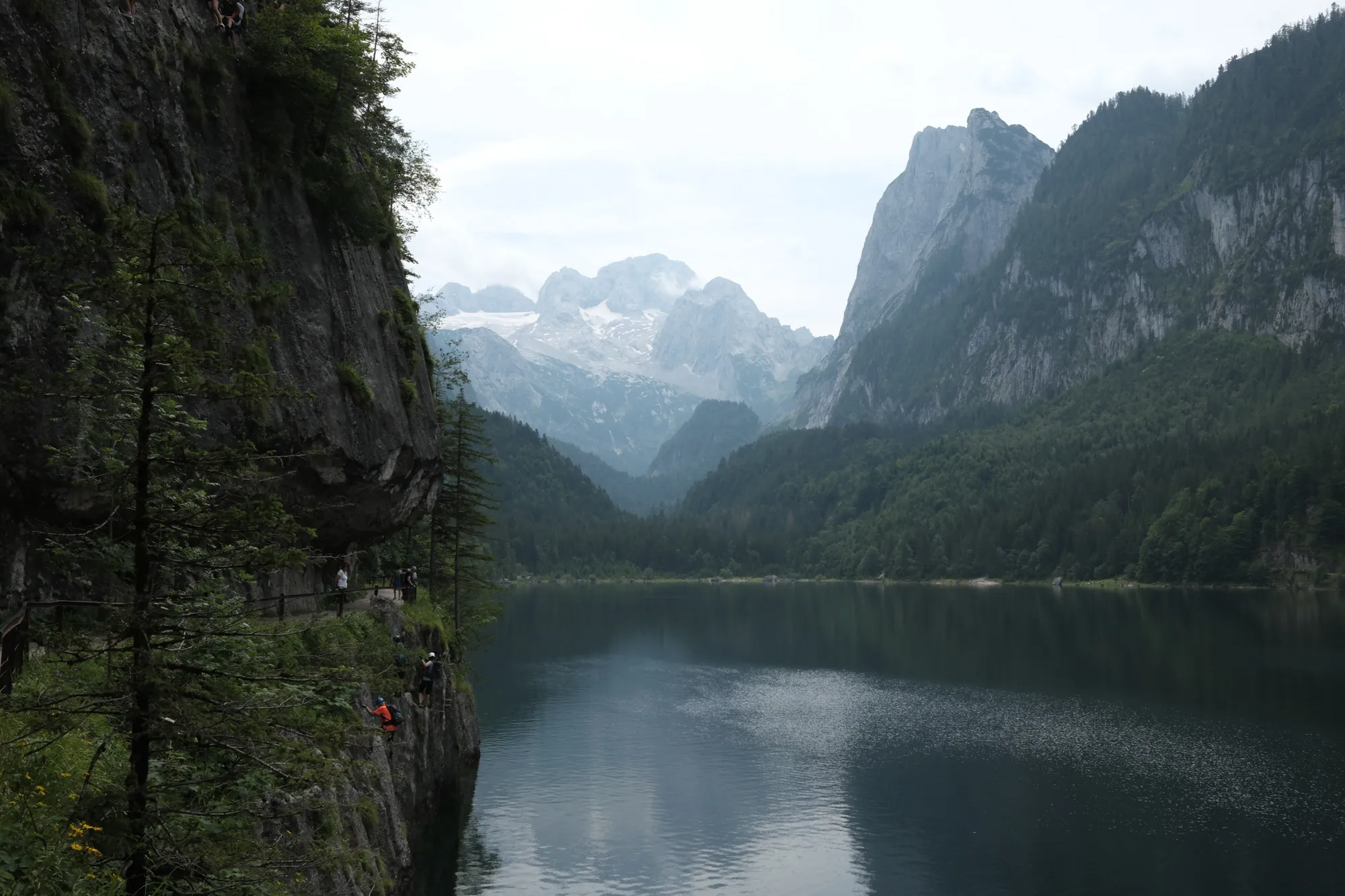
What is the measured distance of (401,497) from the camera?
5041 cm

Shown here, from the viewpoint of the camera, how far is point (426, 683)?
163 feet

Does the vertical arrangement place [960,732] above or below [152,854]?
below

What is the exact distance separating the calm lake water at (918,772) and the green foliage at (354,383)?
19.4 meters

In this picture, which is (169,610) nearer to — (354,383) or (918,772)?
(354,383)

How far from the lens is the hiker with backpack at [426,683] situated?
49625mm

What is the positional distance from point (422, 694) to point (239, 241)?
21.8 m

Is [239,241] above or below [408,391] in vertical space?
above

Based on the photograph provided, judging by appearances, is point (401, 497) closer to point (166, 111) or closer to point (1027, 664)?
point (166, 111)

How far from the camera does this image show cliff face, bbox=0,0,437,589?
2811 cm

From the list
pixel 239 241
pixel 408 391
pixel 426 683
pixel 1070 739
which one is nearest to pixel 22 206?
pixel 239 241

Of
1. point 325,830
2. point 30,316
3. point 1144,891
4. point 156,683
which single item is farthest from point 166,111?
point 1144,891

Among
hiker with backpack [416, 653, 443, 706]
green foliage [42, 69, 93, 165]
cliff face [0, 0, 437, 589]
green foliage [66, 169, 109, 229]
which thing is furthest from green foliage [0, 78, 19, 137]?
hiker with backpack [416, 653, 443, 706]

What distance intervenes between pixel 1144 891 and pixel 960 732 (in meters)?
33.2

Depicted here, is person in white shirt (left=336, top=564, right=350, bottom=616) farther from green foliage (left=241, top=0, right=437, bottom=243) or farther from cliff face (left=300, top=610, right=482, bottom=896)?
green foliage (left=241, top=0, right=437, bottom=243)
